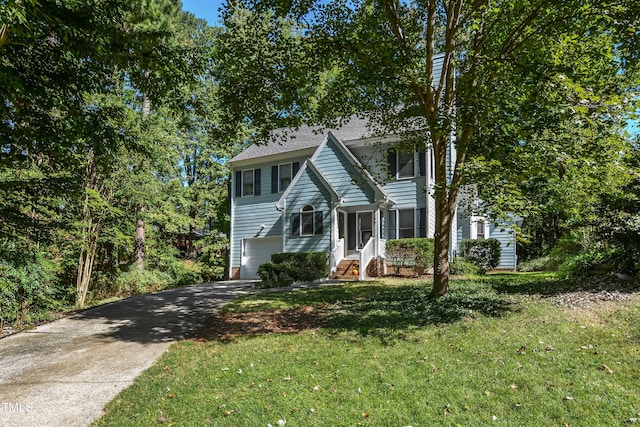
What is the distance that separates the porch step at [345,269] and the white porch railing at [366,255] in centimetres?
66

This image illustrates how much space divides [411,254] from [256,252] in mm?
8276

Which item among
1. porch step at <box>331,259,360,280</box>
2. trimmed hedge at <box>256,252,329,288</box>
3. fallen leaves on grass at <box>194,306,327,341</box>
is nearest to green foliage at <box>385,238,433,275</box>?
porch step at <box>331,259,360,280</box>

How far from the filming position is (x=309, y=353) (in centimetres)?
621

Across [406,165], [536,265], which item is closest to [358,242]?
[406,165]

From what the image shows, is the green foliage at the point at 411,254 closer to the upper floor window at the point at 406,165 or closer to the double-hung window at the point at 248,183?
the upper floor window at the point at 406,165

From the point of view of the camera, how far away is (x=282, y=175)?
19984mm

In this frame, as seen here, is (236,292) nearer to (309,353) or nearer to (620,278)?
(309,353)

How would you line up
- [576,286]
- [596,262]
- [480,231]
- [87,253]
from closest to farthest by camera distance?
1. [576,286]
2. [596,262]
3. [87,253]
4. [480,231]

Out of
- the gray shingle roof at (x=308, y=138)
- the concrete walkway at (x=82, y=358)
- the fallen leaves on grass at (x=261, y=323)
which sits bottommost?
the concrete walkway at (x=82, y=358)

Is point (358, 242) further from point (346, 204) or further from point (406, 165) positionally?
point (406, 165)

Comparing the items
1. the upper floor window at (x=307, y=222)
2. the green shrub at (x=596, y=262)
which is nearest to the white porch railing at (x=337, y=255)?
the upper floor window at (x=307, y=222)

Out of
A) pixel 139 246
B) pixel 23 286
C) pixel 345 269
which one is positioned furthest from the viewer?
pixel 139 246

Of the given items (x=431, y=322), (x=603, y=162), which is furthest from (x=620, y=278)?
(x=431, y=322)

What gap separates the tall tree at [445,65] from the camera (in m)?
7.35
